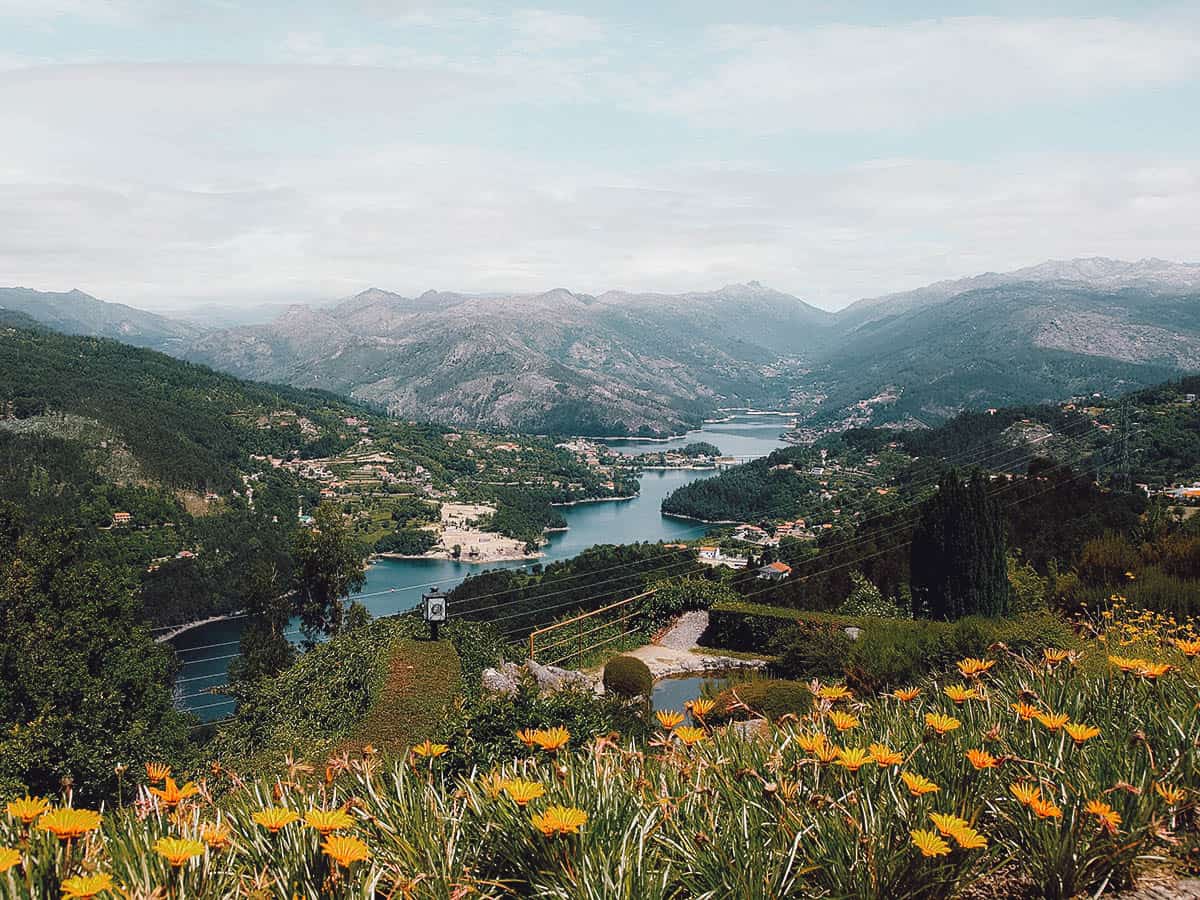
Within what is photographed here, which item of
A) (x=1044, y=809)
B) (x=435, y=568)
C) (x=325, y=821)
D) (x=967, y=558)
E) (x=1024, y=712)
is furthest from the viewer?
(x=435, y=568)

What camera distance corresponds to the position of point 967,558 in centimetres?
1722

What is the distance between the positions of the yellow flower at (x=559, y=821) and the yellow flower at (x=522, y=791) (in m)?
0.05

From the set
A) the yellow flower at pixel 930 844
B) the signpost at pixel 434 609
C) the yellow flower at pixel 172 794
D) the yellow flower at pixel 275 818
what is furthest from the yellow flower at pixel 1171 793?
the signpost at pixel 434 609

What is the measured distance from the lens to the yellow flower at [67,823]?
1574 mm

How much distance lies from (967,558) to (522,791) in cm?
1765

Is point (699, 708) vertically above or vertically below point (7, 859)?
below

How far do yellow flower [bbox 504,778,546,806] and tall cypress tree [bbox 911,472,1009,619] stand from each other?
56.5 feet

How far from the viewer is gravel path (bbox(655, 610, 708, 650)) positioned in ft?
59.1

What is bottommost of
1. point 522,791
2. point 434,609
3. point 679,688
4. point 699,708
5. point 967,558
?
point 679,688

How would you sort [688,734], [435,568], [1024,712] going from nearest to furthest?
[1024,712]
[688,734]
[435,568]

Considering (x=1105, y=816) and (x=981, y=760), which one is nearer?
(x=1105, y=816)

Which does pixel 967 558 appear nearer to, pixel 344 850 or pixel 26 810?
pixel 344 850

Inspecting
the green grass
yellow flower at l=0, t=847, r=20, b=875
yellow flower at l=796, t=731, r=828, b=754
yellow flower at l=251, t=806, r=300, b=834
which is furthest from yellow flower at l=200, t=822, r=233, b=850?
the green grass

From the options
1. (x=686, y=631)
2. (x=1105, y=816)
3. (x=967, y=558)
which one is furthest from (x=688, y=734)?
(x=967, y=558)
